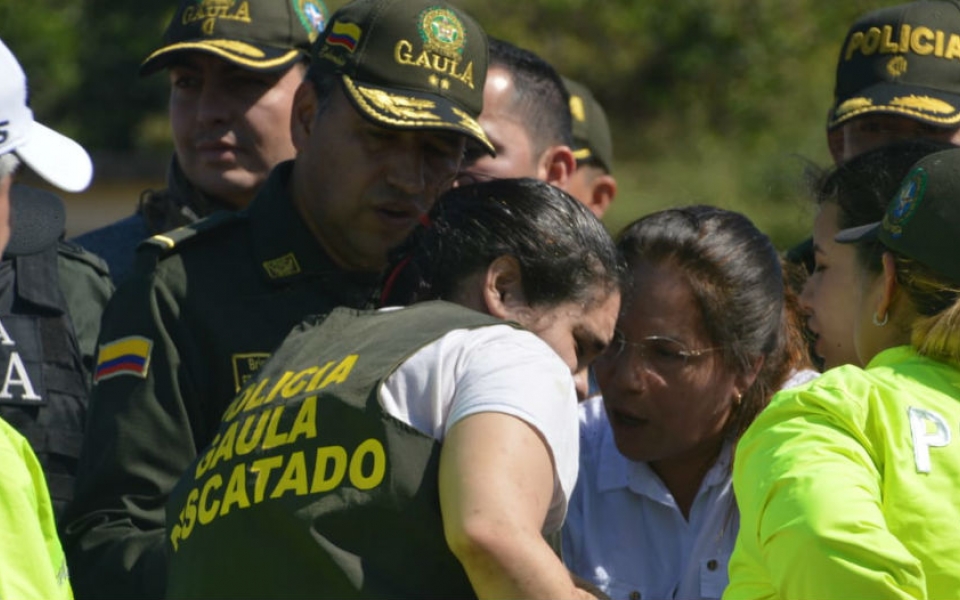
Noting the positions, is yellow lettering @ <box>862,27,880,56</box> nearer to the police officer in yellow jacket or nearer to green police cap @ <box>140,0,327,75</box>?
green police cap @ <box>140,0,327,75</box>

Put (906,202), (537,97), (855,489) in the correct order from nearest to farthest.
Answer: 1. (855,489)
2. (906,202)
3. (537,97)

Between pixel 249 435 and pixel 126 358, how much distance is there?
764 mm

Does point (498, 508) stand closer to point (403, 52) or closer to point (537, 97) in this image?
point (403, 52)

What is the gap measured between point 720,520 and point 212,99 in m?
1.88

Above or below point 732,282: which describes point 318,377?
above

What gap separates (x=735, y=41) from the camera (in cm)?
1313

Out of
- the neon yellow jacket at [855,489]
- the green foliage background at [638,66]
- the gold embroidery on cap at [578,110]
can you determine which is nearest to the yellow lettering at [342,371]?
the neon yellow jacket at [855,489]

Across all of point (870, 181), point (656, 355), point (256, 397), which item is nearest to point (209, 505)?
point (256, 397)

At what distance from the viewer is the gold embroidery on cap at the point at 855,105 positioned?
14.1 feet

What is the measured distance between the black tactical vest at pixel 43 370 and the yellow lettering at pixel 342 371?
1333 millimetres

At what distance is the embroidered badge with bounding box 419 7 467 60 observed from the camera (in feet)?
11.7

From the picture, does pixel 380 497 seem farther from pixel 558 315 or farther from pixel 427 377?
pixel 558 315

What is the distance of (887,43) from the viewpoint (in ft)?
14.7

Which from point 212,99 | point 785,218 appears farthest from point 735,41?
point 212,99
